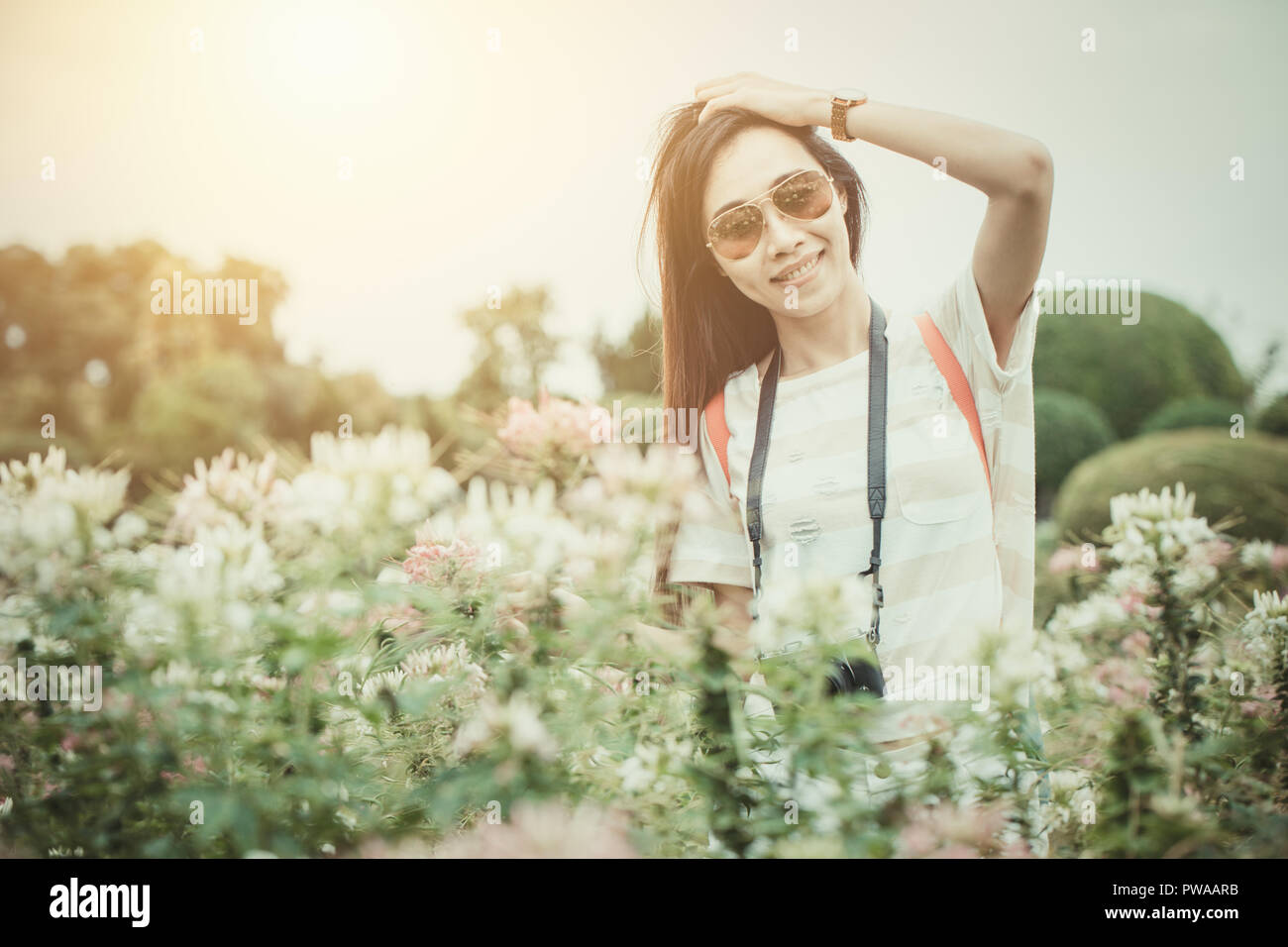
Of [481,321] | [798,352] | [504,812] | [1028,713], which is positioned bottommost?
[504,812]

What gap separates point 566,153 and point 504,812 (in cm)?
176

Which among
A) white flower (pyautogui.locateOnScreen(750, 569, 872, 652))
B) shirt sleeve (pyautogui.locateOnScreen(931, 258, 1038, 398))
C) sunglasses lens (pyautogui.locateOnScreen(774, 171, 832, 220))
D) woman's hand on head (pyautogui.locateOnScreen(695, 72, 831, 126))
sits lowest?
white flower (pyautogui.locateOnScreen(750, 569, 872, 652))

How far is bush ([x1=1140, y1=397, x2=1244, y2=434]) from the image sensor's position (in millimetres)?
4704

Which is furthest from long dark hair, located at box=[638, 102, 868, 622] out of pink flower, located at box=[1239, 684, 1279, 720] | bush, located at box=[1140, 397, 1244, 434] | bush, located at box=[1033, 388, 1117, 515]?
bush, located at box=[1140, 397, 1244, 434]

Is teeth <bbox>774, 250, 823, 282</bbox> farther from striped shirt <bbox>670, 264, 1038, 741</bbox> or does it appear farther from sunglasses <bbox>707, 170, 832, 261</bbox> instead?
striped shirt <bbox>670, 264, 1038, 741</bbox>

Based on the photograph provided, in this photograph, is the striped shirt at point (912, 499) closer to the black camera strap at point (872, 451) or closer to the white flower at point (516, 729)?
the black camera strap at point (872, 451)

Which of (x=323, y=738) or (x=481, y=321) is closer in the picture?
(x=323, y=738)

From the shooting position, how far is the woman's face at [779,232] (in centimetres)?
185

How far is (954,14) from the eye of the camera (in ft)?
7.10

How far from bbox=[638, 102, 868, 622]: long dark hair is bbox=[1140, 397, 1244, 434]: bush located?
3691mm

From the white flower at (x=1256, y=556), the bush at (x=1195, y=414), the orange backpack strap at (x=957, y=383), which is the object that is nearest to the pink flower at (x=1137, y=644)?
the white flower at (x=1256, y=556)

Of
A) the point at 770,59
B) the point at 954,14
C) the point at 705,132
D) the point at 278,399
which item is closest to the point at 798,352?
the point at 705,132

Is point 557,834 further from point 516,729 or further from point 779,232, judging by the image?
point 779,232
